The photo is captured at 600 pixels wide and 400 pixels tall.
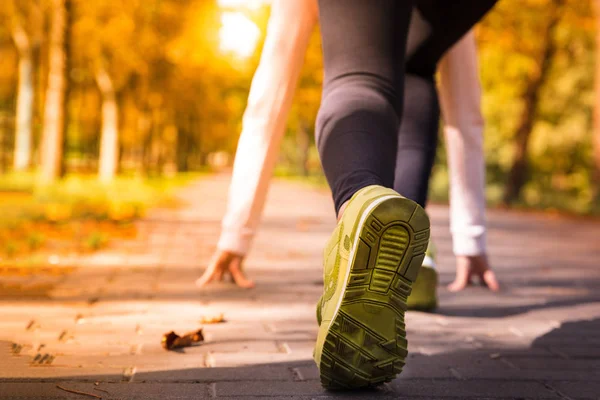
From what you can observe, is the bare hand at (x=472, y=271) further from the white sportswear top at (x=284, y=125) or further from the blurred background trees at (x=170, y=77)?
the blurred background trees at (x=170, y=77)

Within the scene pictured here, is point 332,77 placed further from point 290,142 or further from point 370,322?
point 290,142

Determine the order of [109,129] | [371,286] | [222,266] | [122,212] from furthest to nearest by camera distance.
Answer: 1. [109,129]
2. [122,212]
3. [222,266]
4. [371,286]

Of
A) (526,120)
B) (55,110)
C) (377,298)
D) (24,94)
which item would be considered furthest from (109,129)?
(377,298)

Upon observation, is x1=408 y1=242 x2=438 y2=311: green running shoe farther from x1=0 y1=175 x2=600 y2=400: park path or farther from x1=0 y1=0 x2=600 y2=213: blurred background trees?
x1=0 y1=0 x2=600 y2=213: blurred background trees

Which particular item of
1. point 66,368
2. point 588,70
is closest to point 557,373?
point 66,368

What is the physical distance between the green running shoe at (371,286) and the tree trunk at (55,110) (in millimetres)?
13081

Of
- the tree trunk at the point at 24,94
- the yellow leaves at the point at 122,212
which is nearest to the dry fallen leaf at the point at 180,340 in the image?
the yellow leaves at the point at 122,212

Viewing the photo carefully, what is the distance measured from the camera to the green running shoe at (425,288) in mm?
3421

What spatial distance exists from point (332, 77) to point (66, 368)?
119cm

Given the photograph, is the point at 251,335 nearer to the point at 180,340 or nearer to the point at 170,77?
the point at 180,340

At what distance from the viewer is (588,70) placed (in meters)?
35.3

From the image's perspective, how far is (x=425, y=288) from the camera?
137 inches

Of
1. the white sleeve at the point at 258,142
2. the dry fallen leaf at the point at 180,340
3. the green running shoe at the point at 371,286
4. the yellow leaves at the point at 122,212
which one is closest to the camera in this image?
the green running shoe at the point at 371,286

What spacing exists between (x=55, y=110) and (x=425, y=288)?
40.6ft
